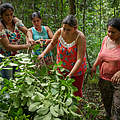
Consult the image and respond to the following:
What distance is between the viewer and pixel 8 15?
5.45 ft

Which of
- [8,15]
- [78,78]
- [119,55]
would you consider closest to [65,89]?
[119,55]

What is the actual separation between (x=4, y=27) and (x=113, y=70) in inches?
47.6

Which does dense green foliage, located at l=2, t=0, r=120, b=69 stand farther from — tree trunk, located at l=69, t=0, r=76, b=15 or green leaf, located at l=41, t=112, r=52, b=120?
green leaf, located at l=41, t=112, r=52, b=120

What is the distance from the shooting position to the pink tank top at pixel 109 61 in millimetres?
1520

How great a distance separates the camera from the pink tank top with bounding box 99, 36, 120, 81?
152 cm

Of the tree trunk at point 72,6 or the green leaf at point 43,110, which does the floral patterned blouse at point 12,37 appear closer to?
the tree trunk at point 72,6

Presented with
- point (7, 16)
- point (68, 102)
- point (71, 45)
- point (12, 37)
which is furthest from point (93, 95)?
point (68, 102)

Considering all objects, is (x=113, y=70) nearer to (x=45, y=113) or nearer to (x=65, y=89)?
(x=65, y=89)

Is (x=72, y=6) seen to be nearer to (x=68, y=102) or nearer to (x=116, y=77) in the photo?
(x=116, y=77)

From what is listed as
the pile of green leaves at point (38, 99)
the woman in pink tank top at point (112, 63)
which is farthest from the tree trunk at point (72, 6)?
the pile of green leaves at point (38, 99)

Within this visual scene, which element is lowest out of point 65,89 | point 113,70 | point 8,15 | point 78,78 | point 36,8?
point 78,78

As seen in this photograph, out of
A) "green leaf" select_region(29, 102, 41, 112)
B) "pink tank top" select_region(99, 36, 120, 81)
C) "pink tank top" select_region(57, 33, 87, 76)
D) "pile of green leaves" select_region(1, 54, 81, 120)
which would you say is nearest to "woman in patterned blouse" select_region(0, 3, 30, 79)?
"pink tank top" select_region(57, 33, 87, 76)

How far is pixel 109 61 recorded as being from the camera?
157 cm

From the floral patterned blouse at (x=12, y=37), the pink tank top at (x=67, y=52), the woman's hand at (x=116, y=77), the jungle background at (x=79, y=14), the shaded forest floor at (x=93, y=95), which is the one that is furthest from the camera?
the shaded forest floor at (x=93, y=95)
